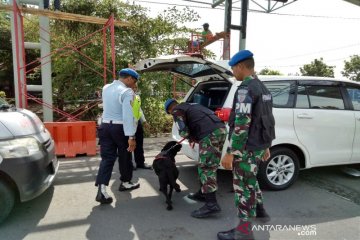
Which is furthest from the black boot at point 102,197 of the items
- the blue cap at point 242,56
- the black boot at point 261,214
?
the blue cap at point 242,56

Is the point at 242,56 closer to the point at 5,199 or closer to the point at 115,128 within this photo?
the point at 115,128

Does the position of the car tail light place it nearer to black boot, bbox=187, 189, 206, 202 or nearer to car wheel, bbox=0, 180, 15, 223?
black boot, bbox=187, 189, 206, 202

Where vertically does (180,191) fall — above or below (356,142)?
below

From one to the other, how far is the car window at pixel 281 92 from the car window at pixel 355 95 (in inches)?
43.8

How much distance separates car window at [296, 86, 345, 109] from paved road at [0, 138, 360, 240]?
4.05 ft

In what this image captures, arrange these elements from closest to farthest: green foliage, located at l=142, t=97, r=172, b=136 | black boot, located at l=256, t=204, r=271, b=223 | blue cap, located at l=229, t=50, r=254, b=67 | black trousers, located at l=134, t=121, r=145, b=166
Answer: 1. blue cap, located at l=229, t=50, r=254, b=67
2. black boot, located at l=256, t=204, r=271, b=223
3. black trousers, located at l=134, t=121, r=145, b=166
4. green foliage, located at l=142, t=97, r=172, b=136

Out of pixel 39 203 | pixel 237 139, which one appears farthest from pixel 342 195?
pixel 39 203

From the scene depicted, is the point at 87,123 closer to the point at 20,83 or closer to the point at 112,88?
the point at 20,83

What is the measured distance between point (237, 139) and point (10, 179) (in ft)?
7.75

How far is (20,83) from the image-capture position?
664 cm

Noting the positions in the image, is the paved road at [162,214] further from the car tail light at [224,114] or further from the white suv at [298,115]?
the car tail light at [224,114]

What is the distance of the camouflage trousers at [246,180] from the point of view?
3010 mm

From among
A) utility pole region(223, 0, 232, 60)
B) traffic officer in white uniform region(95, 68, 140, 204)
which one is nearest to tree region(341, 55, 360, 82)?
utility pole region(223, 0, 232, 60)

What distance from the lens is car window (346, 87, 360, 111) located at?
4910 millimetres
